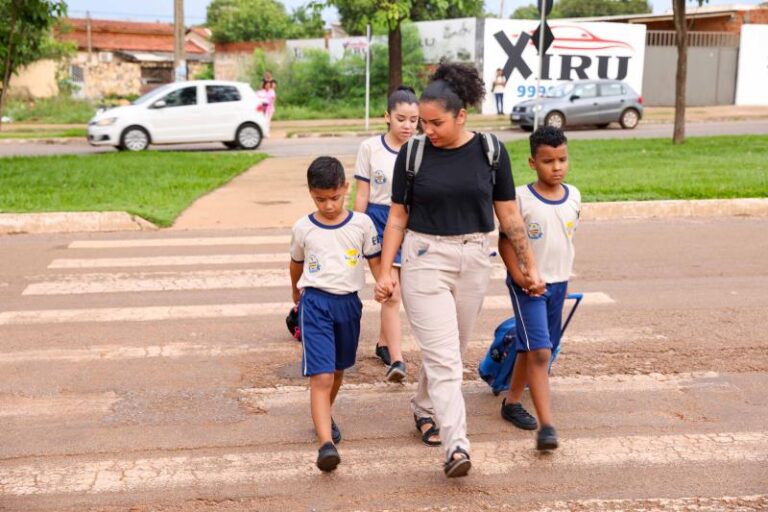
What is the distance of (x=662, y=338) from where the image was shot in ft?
22.4

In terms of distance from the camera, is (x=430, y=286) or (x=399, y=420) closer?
(x=430, y=286)

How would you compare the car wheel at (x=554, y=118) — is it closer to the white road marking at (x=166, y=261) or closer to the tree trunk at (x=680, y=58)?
the tree trunk at (x=680, y=58)

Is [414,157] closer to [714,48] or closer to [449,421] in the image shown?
[449,421]

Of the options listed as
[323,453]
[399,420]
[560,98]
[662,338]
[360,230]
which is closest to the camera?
[323,453]

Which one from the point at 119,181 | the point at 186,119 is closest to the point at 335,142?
the point at 186,119

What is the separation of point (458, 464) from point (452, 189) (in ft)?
4.07

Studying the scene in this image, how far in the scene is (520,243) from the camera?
15.6ft

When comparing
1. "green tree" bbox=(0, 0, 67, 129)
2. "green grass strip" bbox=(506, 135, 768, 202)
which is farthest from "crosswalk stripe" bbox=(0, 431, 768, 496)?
"green tree" bbox=(0, 0, 67, 129)

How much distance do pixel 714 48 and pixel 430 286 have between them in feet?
117

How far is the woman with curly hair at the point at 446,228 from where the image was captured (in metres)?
4.47

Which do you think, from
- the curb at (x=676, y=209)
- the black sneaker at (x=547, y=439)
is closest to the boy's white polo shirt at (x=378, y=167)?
the black sneaker at (x=547, y=439)

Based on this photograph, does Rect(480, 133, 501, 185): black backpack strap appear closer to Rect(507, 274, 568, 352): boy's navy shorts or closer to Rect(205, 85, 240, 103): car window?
Rect(507, 274, 568, 352): boy's navy shorts

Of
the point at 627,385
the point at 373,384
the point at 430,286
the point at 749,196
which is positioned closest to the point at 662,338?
the point at 627,385

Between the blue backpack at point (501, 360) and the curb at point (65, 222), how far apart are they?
21.8ft
